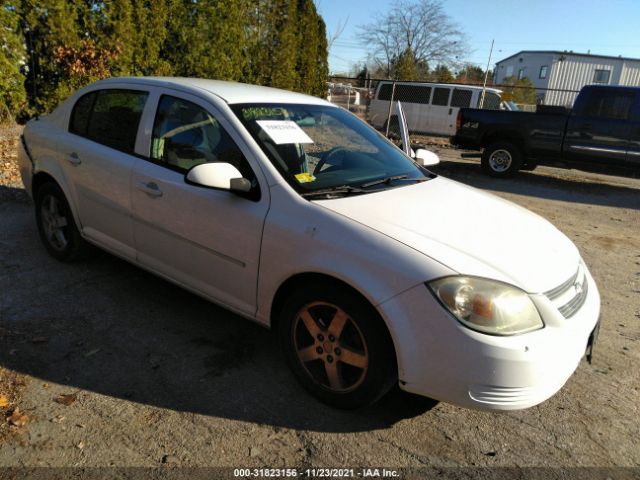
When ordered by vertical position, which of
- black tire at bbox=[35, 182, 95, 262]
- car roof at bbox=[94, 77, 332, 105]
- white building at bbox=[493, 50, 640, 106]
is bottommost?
black tire at bbox=[35, 182, 95, 262]

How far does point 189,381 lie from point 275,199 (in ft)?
3.82

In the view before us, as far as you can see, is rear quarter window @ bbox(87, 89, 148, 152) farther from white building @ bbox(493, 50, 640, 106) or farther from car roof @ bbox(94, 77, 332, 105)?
white building @ bbox(493, 50, 640, 106)

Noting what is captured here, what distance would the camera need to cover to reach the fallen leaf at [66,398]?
8.62 ft

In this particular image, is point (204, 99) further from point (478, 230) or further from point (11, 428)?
point (11, 428)

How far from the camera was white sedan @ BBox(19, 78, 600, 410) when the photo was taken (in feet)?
7.37

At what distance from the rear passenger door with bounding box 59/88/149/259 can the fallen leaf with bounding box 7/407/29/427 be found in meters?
1.33

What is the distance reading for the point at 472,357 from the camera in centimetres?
219

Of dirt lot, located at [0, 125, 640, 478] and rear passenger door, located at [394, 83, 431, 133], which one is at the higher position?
rear passenger door, located at [394, 83, 431, 133]

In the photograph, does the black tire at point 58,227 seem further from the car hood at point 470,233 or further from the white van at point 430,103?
the white van at point 430,103

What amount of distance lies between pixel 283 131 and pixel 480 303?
5.22 ft

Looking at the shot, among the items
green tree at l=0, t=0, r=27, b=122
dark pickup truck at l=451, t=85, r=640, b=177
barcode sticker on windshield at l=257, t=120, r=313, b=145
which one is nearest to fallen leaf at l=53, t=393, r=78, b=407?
barcode sticker on windshield at l=257, t=120, r=313, b=145

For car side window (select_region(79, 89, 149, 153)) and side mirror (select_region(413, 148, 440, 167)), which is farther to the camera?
side mirror (select_region(413, 148, 440, 167))

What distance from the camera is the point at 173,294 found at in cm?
396

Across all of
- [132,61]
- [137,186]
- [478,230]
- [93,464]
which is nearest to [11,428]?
[93,464]
